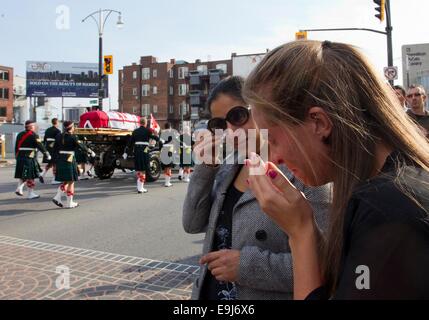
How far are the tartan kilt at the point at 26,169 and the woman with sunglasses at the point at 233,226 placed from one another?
9.16 meters

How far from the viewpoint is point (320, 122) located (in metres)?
1.04

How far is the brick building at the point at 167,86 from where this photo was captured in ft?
246

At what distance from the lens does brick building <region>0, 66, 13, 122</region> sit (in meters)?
70.7

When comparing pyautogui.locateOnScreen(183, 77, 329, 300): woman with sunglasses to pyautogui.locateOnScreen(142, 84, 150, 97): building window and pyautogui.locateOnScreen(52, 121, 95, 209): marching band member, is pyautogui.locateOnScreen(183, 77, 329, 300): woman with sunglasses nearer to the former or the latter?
pyautogui.locateOnScreen(52, 121, 95, 209): marching band member

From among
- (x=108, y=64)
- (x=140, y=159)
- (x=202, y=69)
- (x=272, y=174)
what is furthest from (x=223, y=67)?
(x=272, y=174)

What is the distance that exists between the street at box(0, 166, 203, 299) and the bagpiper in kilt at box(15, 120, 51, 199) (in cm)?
40

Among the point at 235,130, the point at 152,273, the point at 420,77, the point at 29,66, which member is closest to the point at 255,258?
the point at 235,130

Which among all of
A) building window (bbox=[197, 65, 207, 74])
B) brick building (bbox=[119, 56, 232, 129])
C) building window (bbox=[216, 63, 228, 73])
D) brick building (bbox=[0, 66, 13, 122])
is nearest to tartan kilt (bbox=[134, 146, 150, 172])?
brick building (bbox=[119, 56, 232, 129])

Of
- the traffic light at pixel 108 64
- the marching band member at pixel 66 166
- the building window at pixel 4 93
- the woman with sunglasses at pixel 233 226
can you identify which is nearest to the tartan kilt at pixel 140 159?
the marching band member at pixel 66 166

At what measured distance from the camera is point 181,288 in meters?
4.01

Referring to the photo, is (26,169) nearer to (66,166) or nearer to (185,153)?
(66,166)

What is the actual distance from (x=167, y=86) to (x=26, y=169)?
221 feet

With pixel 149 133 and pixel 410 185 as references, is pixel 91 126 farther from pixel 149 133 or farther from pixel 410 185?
pixel 410 185

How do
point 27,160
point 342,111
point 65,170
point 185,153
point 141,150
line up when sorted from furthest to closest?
point 185,153
point 141,150
point 27,160
point 65,170
point 342,111
